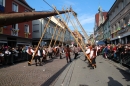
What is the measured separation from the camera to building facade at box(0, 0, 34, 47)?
21406 millimetres

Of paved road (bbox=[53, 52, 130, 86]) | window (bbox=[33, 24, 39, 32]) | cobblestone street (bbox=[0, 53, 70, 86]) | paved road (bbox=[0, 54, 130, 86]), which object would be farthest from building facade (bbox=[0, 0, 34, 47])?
paved road (bbox=[53, 52, 130, 86])

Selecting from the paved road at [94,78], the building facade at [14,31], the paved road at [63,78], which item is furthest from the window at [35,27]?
the paved road at [94,78]

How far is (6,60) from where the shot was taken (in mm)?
14039

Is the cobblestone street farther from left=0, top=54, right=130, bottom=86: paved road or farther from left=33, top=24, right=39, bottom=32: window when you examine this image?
left=33, top=24, right=39, bottom=32: window

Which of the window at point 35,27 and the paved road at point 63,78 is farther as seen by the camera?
the window at point 35,27

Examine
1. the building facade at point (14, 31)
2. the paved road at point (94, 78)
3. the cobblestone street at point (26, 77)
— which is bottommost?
the paved road at point (94, 78)

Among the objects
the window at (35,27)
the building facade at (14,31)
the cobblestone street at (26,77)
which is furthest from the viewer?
the window at (35,27)

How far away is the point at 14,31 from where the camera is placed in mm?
24109

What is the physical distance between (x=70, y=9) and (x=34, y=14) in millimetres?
15521

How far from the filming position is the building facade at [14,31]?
21406 millimetres

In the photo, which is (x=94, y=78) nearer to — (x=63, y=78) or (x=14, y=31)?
(x=63, y=78)

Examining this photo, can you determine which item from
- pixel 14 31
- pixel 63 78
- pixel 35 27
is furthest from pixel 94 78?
pixel 35 27

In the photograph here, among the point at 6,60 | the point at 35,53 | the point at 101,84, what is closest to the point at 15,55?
the point at 6,60

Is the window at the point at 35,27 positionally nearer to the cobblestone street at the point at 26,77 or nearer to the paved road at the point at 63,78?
the cobblestone street at the point at 26,77
